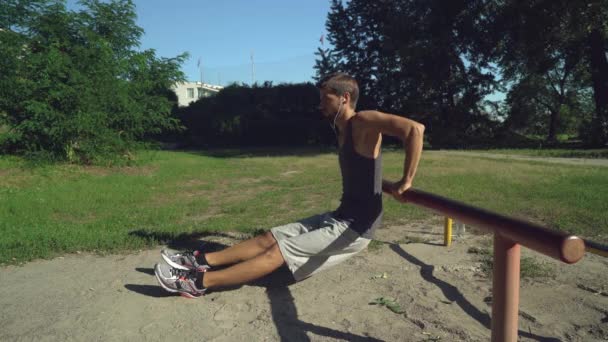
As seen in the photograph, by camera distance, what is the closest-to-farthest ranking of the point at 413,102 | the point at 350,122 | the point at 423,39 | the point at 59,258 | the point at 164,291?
the point at 350,122, the point at 164,291, the point at 59,258, the point at 423,39, the point at 413,102

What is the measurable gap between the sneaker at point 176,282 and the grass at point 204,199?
64.4 inches

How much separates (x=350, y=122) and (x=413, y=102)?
2207 cm

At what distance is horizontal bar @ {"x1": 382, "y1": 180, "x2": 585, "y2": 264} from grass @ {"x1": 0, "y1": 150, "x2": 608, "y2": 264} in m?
3.47

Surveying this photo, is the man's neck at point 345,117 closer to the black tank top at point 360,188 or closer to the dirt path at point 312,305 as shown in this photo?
the black tank top at point 360,188

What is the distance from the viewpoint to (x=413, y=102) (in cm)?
2459

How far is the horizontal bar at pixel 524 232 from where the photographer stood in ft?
5.81

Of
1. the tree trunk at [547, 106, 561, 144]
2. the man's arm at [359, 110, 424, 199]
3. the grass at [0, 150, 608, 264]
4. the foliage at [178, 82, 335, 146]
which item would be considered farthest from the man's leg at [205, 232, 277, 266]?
the tree trunk at [547, 106, 561, 144]

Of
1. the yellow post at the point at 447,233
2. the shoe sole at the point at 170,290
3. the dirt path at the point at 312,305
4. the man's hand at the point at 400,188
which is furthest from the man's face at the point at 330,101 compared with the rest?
the yellow post at the point at 447,233

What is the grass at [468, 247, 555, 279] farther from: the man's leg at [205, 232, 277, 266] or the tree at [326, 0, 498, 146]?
the tree at [326, 0, 498, 146]

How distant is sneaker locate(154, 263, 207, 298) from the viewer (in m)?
3.48

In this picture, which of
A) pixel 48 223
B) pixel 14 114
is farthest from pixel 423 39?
pixel 48 223

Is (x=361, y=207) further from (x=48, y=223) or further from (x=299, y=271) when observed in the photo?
(x=48, y=223)

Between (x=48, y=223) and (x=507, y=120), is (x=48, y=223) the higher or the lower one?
the lower one

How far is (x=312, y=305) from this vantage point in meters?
3.44
